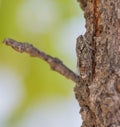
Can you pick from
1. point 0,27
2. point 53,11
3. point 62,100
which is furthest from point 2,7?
point 62,100

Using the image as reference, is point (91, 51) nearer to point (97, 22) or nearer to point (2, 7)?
point (97, 22)

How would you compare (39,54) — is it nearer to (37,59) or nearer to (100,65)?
(100,65)

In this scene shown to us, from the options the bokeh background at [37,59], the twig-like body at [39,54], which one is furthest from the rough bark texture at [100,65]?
the bokeh background at [37,59]

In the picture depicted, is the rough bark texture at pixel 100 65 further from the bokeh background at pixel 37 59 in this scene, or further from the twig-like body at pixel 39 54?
the bokeh background at pixel 37 59

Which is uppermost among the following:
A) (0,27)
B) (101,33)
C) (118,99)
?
(0,27)

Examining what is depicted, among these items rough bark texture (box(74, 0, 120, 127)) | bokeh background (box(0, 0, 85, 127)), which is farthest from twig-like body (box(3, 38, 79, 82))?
bokeh background (box(0, 0, 85, 127))

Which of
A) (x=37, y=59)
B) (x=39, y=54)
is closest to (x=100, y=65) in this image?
(x=39, y=54)
